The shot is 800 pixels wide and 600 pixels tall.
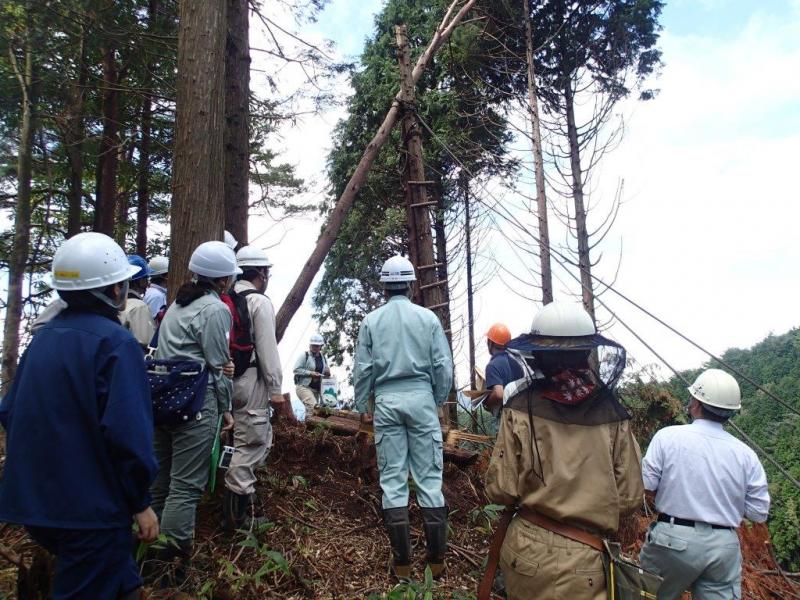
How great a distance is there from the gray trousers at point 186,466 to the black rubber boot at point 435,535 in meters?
1.58

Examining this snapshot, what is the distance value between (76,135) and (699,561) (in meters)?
10.4

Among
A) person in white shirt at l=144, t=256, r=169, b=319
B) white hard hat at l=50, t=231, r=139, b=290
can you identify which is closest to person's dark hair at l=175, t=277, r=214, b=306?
white hard hat at l=50, t=231, r=139, b=290

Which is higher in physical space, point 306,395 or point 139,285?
point 139,285

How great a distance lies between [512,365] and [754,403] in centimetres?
1063

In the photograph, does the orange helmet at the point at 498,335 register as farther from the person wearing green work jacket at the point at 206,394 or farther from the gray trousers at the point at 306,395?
the gray trousers at the point at 306,395

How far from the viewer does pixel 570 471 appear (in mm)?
2434

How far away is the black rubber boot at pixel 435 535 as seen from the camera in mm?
4129

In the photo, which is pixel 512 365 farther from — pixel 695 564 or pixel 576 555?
pixel 576 555

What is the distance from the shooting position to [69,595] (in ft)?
7.37

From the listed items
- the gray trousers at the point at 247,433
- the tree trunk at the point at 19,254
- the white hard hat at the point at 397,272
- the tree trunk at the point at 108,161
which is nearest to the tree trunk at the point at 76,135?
the tree trunk at the point at 108,161

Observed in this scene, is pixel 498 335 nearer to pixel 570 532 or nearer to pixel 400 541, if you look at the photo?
pixel 400 541

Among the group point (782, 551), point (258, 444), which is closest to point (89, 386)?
point (258, 444)

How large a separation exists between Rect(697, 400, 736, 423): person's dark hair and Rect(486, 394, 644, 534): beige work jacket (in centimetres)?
141

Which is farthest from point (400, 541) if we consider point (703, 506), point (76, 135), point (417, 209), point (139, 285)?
point (76, 135)
